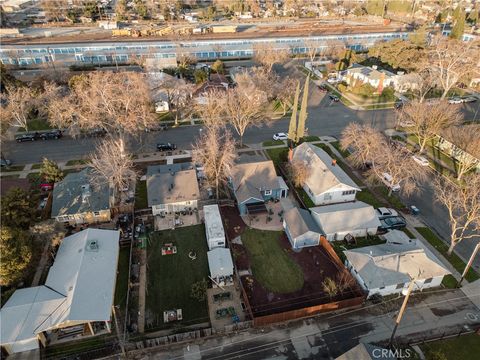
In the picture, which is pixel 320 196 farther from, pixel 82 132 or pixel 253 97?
pixel 82 132

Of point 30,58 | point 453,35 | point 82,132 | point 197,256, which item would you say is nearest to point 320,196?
point 197,256

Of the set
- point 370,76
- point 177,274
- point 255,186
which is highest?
point 370,76

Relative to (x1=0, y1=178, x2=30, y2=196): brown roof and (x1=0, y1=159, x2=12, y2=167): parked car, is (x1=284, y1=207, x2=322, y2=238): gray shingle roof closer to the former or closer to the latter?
(x1=0, y1=178, x2=30, y2=196): brown roof

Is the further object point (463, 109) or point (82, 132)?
point (463, 109)

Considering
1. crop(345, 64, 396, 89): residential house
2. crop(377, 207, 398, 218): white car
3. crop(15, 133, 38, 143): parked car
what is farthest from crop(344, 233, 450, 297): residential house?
crop(345, 64, 396, 89): residential house

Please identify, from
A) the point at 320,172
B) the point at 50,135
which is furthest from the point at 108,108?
the point at 320,172

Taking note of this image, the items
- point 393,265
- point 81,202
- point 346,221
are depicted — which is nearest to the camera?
point 393,265

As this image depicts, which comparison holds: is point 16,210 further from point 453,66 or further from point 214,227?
point 453,66

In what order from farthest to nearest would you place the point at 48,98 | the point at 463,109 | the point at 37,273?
1. the point at 463,109
2. the point at 48,98
3. the point at 37,273
